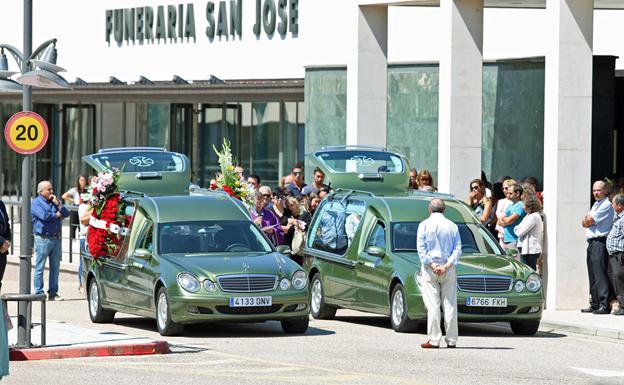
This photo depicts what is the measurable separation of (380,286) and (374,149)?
4109 millimetres

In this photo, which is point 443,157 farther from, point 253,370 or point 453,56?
point 253,370

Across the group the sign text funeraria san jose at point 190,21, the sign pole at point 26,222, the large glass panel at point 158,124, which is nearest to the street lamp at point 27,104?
the sign pole at point 26,222

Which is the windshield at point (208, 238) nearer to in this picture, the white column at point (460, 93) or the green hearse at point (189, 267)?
the green hearse at point (189, 267)

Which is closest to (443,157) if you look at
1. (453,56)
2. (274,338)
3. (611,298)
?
(453,56)

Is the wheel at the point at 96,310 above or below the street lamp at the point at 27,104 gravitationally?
below

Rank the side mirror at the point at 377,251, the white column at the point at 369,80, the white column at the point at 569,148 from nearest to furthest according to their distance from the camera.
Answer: the side mirror at the point at 377,251 → the white column at the point at 569,148 → the white column at the point at 369,80

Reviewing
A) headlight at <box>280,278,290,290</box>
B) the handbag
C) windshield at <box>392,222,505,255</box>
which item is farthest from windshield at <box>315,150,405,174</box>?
headlight at <box>280,278,290,290</box>

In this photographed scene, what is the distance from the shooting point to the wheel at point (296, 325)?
20.3 m

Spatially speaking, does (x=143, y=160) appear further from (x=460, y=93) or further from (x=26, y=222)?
(x=460, y=93)

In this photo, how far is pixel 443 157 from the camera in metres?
27.9

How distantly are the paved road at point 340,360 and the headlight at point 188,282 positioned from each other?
2.01ft

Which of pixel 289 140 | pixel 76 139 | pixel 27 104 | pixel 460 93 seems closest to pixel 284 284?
pixel 27 104

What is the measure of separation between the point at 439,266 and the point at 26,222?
15.7 ft

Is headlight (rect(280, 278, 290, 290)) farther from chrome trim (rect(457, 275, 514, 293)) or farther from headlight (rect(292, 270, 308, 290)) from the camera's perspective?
chrome trim (rect(457, 275, 514, 293))
